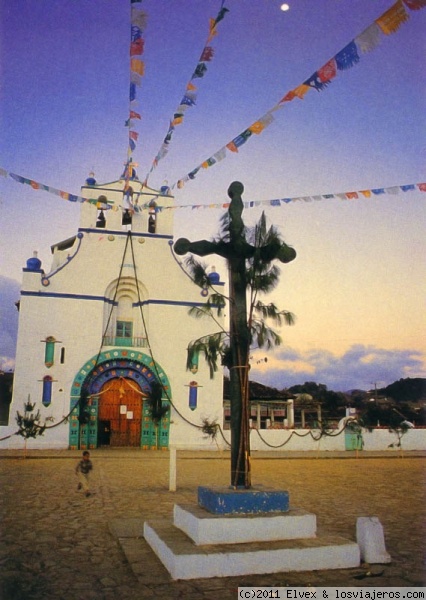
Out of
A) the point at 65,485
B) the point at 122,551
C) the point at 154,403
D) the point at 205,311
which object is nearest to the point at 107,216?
the point at 154,403

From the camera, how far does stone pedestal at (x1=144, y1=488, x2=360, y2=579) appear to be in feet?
16.6

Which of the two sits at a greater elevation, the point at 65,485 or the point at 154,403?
the point at 154,403

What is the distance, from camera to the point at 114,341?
21.9 meters

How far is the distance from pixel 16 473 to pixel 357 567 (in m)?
9.79

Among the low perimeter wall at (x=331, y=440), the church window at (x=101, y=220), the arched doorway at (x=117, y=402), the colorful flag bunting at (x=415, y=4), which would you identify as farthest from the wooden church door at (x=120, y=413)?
the colorful flag bunting at (x=415, y=4)

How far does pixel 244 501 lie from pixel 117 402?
16.2 metres

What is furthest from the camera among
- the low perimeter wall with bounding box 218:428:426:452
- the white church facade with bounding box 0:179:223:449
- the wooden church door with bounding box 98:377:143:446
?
the low perimeter wall with bounding box 218:428:426:452

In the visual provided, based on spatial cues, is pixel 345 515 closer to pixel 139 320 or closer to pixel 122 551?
pixel 122 551

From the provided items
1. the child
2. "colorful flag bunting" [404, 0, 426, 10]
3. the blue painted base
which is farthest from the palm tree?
the child

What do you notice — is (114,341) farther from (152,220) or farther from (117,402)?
(152,220)

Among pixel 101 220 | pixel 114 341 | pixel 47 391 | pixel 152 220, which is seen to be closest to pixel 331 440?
pixel 114 341

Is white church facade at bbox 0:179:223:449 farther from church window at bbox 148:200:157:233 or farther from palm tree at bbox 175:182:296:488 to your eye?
palm tree at bbox 175:182:296:488

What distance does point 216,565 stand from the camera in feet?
16.6

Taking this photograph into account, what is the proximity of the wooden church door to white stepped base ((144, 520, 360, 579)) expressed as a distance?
1571cm
